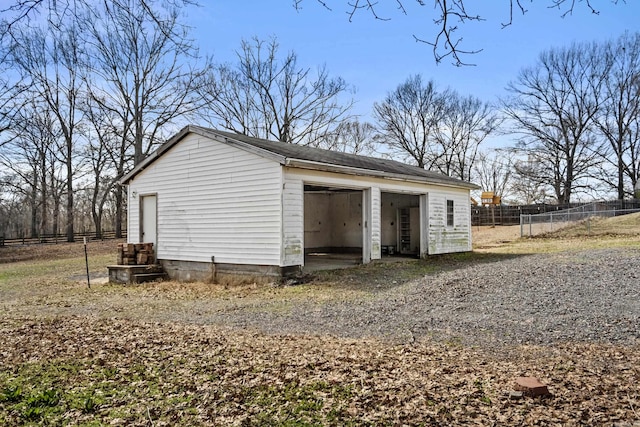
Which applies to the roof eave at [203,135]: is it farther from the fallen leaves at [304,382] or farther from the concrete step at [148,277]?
the fallen leaves at [304,382]

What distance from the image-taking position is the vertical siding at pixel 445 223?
15836 mm

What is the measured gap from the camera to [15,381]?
13.9 feet

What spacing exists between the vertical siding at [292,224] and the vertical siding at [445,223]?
20.1 ft

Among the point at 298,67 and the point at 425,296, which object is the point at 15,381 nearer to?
the point at 425,296

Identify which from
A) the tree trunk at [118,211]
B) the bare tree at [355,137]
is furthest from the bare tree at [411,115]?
the tree trunk at [118,211]

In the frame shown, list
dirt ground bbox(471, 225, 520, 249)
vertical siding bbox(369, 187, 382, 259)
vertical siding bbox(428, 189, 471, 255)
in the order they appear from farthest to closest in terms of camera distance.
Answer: dirt ground bbox(471, 225, 520, 249)
vertical siding bbox(428, 189, 471, 255)
vertical siding bbox(369, 187, 382, 259)

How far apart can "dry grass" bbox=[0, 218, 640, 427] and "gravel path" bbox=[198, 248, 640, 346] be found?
536mm

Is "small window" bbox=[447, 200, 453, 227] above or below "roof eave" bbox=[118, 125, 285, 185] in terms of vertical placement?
below

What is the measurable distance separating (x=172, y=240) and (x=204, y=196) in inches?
74.4

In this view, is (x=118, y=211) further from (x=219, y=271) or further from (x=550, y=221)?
(x=550, y=221)

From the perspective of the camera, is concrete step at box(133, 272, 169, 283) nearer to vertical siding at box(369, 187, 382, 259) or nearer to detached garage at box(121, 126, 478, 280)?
detached garage at box(121, 126, 478, 280)

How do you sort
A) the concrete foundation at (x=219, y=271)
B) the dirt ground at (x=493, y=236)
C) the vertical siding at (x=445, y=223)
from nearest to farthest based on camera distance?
the concrete foundation at (x=219, y=271), the vertical siding at (x=445, y=223), the dirt ground at (x=493, y=236)

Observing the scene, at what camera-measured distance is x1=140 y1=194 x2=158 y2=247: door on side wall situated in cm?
1384

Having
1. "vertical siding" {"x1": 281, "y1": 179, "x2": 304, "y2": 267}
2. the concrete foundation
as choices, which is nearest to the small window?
"vertical siding" {"x1": 281, "y1": 179, "x2": 304, "y2": 267}
